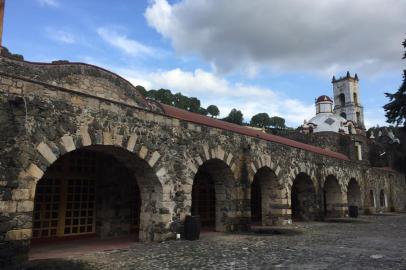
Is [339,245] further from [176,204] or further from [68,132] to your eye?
[68,132]

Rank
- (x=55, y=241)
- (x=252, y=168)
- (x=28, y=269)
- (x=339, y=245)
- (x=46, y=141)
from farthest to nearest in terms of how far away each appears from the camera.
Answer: (x=252, y=168) → (x=55, y=241) → (x=339, y=245) → (x=46, y=141) → (x=28, y=269)

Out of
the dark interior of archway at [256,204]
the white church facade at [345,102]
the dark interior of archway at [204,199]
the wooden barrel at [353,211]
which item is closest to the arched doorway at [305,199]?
the dark interior of archway at [256,204]

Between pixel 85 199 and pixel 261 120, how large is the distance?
42.4 m

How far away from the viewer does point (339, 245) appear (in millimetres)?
8188

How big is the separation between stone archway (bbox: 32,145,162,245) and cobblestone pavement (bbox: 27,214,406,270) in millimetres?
1392

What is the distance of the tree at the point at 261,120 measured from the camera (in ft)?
164

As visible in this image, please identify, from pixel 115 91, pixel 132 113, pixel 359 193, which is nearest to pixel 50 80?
pixel 115 91

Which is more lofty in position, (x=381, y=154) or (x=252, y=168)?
(x=381, y=154)

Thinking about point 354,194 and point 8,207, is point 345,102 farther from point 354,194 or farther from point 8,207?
point 8,207

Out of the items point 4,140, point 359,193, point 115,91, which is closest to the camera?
point 4,140

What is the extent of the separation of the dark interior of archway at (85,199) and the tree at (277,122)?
42380mm

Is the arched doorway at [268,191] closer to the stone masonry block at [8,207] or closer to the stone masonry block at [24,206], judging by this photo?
the stone masonry block at [24,206]

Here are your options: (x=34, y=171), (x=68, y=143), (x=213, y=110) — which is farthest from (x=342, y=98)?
(x=34, y=171)

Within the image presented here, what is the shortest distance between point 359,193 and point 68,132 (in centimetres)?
1839
